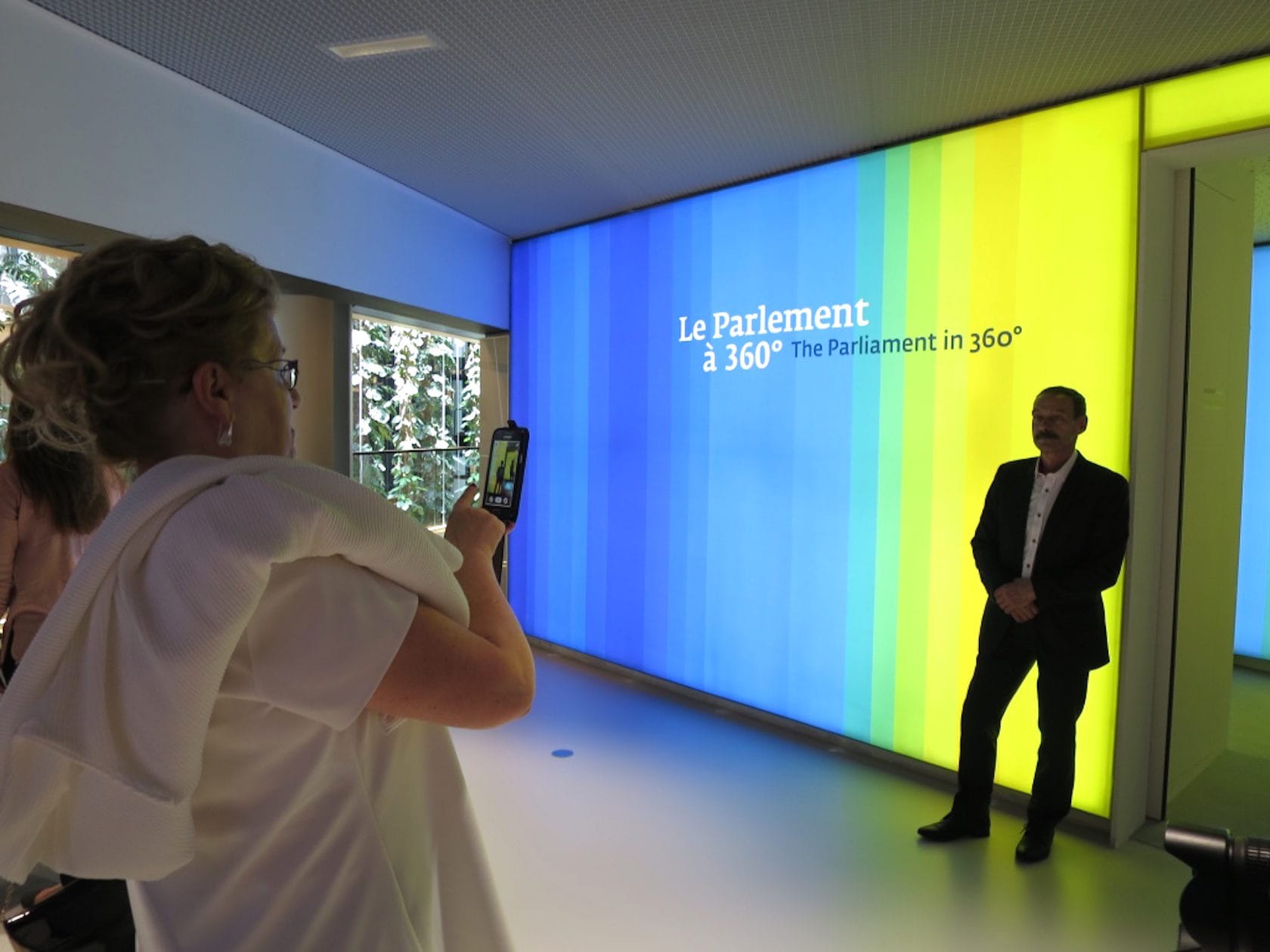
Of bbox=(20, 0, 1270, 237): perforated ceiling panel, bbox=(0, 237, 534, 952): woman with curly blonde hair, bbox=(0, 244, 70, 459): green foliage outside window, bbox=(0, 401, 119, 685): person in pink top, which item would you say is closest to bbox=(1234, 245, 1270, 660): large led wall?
bbox=(20, 0, 1270, 237): perforated ceiling panel

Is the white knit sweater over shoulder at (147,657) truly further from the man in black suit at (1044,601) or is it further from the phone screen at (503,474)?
the man in black suit at (1044,601)

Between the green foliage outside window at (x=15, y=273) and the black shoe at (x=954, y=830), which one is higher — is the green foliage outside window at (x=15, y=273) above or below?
above

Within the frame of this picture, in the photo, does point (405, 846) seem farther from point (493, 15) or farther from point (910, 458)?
point (910, 458)

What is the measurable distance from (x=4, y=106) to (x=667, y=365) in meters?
3.34

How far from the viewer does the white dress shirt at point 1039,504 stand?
127 inches

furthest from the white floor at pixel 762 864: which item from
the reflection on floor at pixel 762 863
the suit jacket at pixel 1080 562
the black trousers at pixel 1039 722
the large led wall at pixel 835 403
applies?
the suit jacket at pixel 1080 562

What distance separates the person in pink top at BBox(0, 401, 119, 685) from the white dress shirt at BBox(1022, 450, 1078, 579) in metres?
3.22

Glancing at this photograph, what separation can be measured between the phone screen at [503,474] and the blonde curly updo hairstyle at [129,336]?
3.47ft

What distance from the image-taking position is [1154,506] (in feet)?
11.2

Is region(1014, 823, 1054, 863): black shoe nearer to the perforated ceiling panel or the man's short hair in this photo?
the man's short hair

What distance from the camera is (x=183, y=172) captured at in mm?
3518

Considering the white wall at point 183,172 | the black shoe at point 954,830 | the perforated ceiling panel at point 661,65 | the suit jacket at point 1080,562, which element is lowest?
the black shoe at point 954,830

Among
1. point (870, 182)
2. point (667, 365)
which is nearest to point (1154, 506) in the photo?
point (870, 182)

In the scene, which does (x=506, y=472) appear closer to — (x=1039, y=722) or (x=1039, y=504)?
(x=1039, y=504)
